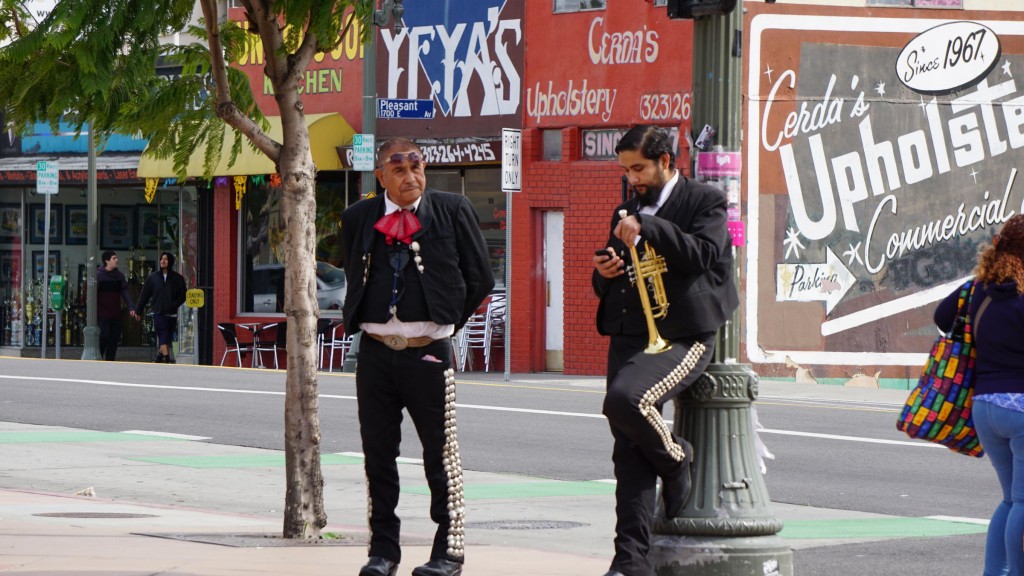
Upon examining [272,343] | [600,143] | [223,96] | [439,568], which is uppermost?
[600,143]

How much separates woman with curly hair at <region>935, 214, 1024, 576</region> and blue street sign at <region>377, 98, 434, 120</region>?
16.7 meters

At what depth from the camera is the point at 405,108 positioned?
76.9 ft

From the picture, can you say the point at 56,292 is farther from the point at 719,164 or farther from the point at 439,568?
the point at 719,164

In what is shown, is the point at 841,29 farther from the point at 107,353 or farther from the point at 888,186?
the point at 107,353

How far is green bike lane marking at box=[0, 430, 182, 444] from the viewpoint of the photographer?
15.0m

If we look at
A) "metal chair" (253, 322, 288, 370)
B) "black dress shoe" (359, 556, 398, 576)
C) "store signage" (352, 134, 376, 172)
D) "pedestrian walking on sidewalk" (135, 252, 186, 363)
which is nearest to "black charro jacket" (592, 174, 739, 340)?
"black dress shoe" (359, 556, 398, 576)

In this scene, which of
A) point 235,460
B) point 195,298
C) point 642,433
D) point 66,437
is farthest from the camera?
point 195,298

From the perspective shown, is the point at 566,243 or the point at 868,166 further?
the point at 566,243

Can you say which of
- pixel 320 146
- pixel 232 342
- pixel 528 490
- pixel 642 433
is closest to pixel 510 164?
A: pixel 320 146

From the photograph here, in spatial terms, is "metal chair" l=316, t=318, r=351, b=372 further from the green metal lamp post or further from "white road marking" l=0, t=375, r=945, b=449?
the green metal lamp post

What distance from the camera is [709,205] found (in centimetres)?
680

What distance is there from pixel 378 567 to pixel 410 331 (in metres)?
1.00

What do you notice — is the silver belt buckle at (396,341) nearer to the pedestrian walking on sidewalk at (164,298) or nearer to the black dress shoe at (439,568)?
the black dress shoe at (439,568)

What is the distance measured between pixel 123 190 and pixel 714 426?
2693 cm
